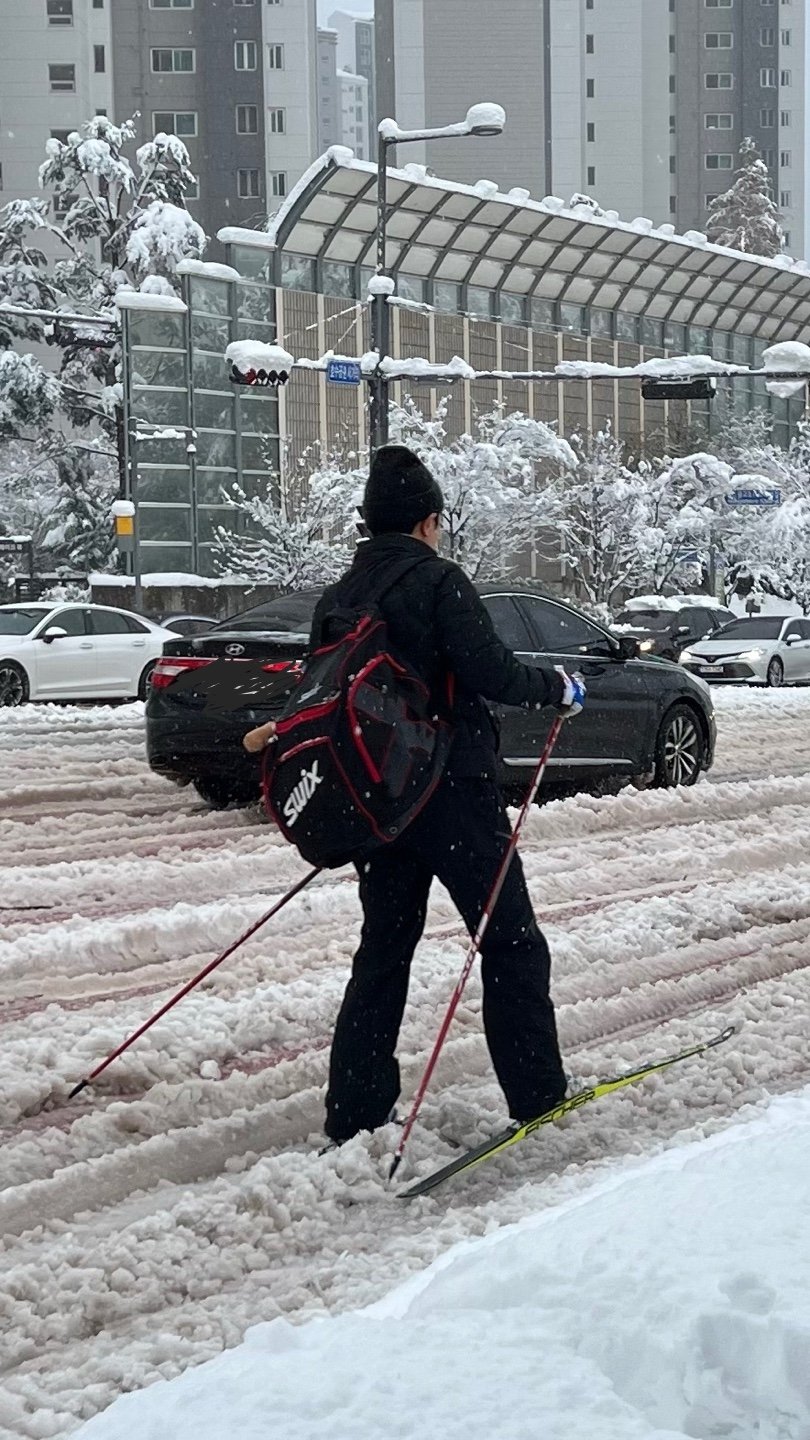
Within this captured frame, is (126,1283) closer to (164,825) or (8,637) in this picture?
(164,825)

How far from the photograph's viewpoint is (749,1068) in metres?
5.91

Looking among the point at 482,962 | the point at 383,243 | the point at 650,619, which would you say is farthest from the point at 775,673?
the point at 482,962

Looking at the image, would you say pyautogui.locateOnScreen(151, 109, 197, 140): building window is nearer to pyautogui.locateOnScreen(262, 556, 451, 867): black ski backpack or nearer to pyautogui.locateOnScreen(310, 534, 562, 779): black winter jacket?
pyautogui.locateOnScreen(310, 534, 562, 779): black winter jacket

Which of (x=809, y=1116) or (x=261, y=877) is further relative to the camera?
(x=261, y=877)

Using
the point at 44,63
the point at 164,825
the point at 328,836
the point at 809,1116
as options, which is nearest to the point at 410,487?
the point at 328,836

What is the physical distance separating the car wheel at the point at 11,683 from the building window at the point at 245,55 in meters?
74.5

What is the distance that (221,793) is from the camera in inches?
511

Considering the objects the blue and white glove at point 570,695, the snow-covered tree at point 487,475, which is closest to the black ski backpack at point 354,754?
the blue and white glove at point 570,695

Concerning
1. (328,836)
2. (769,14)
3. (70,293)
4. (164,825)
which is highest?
(769,14)

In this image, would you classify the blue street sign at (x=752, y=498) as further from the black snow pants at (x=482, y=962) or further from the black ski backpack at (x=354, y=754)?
the black ski backpack at (x=354, y=754)

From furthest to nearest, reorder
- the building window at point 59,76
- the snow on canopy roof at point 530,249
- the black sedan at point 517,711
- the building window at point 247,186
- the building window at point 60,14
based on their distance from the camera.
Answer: the building window at point 247,186, the building window at point 59,76, the building window at point 60,14, the snow on canopy roof at point 530,249, the black sedan at point 517,711

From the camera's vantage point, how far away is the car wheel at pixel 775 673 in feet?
104

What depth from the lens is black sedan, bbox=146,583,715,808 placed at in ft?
38.8

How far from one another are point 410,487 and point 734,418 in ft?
210
